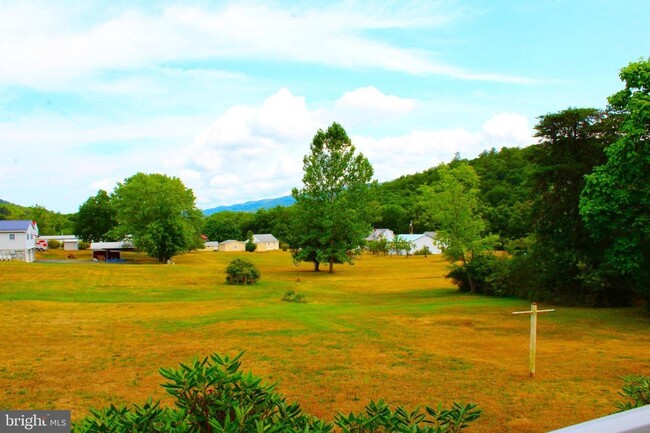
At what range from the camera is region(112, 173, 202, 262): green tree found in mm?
67500

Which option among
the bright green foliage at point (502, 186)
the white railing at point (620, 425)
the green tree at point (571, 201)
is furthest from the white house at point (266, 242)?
the white railing at point (620, 425)

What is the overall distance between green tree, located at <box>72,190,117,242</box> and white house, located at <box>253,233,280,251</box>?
3527 cm

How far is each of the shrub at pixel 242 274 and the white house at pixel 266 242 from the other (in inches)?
3094

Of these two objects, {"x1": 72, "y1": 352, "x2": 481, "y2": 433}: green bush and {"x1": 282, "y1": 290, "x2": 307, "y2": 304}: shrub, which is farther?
{"x1": 282, "y1": 290, "x2": 307, "y2": 304}: shrub

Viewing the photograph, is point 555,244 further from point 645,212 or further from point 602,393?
point 602,393

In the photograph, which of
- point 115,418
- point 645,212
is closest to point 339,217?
point 645,212

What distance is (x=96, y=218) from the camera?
97.2 metres

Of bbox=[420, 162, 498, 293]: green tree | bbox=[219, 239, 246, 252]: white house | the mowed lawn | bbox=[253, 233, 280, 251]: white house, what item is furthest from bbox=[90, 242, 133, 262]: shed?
bbox=[420, 162, 498, 293]: green tree

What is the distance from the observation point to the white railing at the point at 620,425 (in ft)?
5.90

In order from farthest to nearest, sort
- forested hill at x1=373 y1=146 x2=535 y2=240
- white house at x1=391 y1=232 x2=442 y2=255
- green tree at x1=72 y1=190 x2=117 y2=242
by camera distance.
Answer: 1. white house at x1=391 y1=232 x2=442 y2=255
2. green tree at x1=72 y1=190 x2=117 y2=242
3. forested hill at x1=373 y1=146 x2=535 y2=240

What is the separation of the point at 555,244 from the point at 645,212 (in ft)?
22.1

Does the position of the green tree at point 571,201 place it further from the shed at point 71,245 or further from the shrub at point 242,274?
the shed at point 71,245

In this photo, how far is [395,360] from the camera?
45.4 ft

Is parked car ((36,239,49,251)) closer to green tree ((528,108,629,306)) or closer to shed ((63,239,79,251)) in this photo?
shed ((63,239,79,251))
